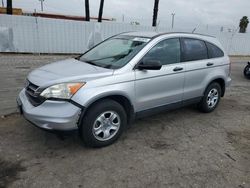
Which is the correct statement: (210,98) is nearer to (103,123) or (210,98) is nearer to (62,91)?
(103,123)

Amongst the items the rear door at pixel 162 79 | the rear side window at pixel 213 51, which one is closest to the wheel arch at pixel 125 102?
the rear door at pixel 162 79

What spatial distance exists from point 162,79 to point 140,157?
4.54 feet

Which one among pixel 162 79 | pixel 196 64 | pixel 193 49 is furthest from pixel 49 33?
pixel 162 79

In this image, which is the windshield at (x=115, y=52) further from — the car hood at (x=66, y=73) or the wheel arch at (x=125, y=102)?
the wheel arch at (x=125, y=102)

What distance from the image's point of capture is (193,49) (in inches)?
193

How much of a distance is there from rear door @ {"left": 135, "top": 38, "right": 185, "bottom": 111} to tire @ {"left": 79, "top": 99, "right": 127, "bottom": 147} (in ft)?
1.34

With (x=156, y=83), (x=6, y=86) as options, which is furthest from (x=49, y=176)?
(x=6, y=86)

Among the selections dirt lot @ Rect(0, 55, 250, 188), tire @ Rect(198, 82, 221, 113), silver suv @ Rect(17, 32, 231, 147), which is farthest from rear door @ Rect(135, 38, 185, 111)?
tire @ Rect(198, 82, 221, 113)

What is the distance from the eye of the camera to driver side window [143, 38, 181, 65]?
164 inches

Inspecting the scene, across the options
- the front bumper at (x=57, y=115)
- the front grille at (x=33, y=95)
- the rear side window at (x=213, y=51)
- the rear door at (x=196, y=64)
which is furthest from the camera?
the rear side window at (x=213, y=51)

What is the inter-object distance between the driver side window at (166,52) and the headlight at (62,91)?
4.26 ft

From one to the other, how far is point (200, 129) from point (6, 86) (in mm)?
5346

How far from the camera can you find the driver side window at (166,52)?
416 centimetres

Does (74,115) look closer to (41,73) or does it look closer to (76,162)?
(76,162)
